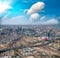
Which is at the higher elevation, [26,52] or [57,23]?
[57,23]

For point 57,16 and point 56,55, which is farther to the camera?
→ point 57,16

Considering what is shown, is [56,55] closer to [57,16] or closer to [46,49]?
[46,49]

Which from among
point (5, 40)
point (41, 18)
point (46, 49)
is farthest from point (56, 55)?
point (5, 40)

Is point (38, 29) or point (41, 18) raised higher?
point (41, 18)

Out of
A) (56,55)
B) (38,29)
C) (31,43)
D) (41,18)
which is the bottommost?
(56,55)

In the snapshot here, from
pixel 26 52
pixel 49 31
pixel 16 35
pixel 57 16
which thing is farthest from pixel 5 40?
pixel 57 16

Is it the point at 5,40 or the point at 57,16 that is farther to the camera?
the point at 57,16

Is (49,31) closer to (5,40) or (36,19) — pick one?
(36,19)

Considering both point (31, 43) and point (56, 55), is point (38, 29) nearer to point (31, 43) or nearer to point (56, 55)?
point (31, 43)
